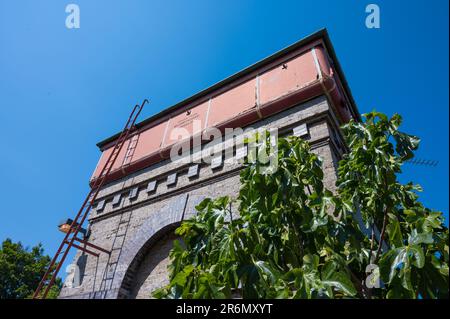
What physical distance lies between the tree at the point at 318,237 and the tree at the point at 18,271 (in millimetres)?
25098

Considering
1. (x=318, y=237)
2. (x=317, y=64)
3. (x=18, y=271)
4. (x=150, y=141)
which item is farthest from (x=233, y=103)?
(x=18, y=271)

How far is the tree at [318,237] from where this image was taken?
6.31 feet

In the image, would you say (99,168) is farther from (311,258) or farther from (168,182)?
(311,258)

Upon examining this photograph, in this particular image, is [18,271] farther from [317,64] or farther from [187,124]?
[317,64]

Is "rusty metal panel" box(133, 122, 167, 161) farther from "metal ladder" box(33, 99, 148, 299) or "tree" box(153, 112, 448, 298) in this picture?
"tree" box(153, 112, 448, 298)

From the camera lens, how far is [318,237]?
8.47 feet

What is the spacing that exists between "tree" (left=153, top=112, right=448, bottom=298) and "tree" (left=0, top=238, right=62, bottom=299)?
988 inches

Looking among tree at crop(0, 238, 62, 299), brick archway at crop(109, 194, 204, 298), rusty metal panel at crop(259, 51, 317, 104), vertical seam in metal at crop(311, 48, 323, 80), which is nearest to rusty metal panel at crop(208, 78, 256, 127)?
rusty metal panel at crop(259, 51, 317, 104)

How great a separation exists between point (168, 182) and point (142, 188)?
1.01 m

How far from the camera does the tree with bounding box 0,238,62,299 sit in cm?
2289

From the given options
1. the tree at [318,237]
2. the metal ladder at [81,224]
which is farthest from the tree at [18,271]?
the tree at [318,237]

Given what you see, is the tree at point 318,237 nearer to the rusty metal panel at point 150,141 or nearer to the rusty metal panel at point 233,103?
the rusty metal panel at point 233,103

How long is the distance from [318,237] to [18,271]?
95.1 ft
